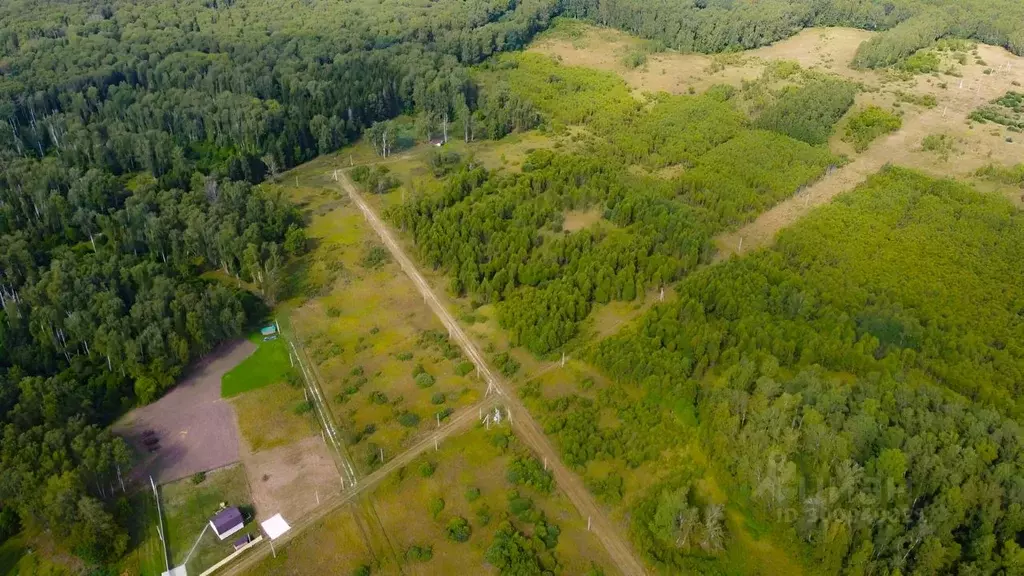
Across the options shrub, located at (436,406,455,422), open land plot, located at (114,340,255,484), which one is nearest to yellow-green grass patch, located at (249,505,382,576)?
open land plot, located at (114,340,255,484)

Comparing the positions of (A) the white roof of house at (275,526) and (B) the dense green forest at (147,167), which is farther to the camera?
(B) the dense green forest at (147,167)

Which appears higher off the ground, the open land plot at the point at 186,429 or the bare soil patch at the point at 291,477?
the open land plot at the point at 186,429

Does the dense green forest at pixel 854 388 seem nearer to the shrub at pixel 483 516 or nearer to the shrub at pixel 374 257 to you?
the shrub at pixel 483 516

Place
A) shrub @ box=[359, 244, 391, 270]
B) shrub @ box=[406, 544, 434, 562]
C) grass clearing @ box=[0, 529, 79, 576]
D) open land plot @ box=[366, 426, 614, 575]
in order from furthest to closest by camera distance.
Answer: shrub @ box=[359, 244, 391, 270], open land plot @ box=[366, 426, 614, 575], shrub @ box=[406, 544, 434, 562], grass clearing @ box=[0, 529, 79, 576]

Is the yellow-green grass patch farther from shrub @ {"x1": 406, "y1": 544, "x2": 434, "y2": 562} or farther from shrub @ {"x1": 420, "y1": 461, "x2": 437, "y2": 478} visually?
shrub @ {"x1": 420, "y1": 461, "x2": 437, "y2": 478}

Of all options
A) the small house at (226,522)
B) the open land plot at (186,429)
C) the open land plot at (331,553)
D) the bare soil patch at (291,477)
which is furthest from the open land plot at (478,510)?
the open land plot at (186,429)

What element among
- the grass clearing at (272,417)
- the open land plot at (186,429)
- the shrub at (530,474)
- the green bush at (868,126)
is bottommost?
the green bush at (868,126)

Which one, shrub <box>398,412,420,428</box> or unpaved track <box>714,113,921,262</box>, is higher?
shrub <box>398,412,420,428</box>
